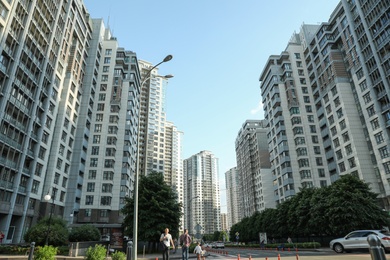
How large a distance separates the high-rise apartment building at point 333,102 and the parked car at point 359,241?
32.2m

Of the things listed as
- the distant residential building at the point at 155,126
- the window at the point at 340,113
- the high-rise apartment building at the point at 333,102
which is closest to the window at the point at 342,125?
the high-rise apartment building at the point at 333,102

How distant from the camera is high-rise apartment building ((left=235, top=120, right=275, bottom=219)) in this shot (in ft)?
331

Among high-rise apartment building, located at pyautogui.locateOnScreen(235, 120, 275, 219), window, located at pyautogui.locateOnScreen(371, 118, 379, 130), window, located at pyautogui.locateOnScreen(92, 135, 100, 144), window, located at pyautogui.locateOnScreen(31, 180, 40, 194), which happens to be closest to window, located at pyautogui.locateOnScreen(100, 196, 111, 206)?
window, located at pyautogui.locateOnScreen(92, 135, 100, 144)

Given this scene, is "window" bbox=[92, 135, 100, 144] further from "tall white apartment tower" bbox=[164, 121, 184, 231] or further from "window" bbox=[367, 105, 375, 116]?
"tall white apartment tower" bbox=[164, 121, 184, 231]

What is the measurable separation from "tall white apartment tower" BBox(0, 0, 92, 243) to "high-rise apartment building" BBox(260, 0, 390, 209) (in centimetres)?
5478

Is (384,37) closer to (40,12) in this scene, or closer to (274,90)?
(274,90)

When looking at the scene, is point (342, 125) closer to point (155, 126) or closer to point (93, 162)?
point (93, 162)

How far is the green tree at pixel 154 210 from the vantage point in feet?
104

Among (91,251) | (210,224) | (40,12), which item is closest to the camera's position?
(91,251)

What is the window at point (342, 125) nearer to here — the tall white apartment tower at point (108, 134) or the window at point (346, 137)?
the window at point (346, 137)

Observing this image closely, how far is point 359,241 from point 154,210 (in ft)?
70.3

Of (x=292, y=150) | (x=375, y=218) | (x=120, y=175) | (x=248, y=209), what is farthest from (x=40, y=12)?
(x=248, y=209)

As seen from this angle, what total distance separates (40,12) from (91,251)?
1934 inches

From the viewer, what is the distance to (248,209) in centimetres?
11831
